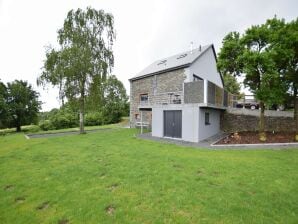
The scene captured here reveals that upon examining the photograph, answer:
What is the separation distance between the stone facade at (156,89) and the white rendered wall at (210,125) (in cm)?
311

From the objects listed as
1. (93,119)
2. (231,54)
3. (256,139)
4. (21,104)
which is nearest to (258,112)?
(256,139)

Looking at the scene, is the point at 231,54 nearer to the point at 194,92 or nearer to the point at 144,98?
the point at 194,92

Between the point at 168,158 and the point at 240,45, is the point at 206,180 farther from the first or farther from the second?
the point at 240,45

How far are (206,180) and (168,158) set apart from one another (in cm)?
267

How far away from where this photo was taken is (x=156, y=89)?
19.0 m

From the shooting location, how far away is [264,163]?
274 inches

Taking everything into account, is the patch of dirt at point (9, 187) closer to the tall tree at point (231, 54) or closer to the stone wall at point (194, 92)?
the stone wall at point (194, 92)

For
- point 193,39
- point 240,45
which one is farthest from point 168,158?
point 193,39

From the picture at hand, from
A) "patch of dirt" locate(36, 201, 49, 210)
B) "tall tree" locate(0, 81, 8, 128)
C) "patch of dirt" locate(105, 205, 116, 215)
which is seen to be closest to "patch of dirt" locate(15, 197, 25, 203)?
"patch of dirt" locate(36, 201, 49, 210)

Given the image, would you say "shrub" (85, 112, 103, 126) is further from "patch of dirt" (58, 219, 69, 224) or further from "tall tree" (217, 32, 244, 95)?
"patch of dirt" (58, 219, 69, 224)

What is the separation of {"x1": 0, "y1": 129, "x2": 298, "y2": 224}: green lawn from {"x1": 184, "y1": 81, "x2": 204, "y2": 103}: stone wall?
5.19 metres

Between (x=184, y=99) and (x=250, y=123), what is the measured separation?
23.3 ft

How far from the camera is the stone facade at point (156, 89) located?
55.3 ft

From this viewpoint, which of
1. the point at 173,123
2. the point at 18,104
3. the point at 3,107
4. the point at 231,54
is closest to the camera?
the point at 231,54
